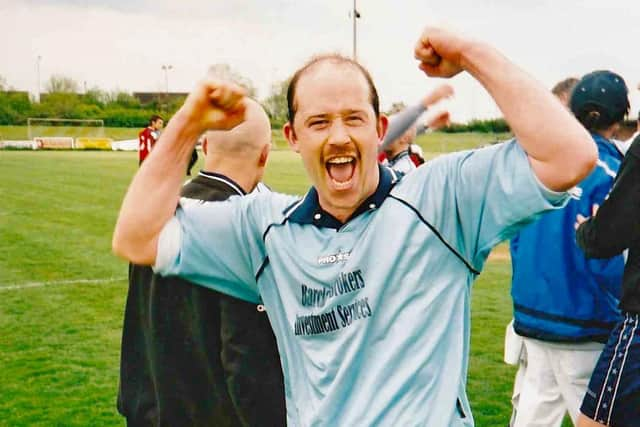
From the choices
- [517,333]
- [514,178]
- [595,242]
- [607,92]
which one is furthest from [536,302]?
[514,178]

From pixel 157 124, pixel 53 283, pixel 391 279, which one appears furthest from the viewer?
pixel 157 124

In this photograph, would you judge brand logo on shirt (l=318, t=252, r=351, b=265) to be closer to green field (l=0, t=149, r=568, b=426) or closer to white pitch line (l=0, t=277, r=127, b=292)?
green field (l=0, t=149, r=568, b=426)

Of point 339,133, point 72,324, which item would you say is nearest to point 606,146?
point 339,133

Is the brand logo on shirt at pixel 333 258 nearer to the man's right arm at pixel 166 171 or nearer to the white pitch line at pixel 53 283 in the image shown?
the man's right arm at pixel 166 171

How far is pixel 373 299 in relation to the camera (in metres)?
2.16

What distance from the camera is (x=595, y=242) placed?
3.68 metres

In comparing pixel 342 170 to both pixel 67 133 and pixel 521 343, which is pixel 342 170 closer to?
pixel 521 343

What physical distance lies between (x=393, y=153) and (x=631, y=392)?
11.3 feet

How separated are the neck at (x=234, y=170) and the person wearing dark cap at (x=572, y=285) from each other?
1756mm

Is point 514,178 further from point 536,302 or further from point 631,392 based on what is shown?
point 536,302

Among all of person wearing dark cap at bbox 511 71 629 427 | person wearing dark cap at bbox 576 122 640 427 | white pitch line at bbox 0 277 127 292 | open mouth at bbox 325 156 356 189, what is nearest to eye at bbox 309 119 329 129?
open mouth at bbox 325 156 356 189

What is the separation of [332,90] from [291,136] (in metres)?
0.28

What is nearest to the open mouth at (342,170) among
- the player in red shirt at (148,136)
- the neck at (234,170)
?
the neck at (234,170)

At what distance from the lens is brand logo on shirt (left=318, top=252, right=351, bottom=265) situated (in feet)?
7.34
